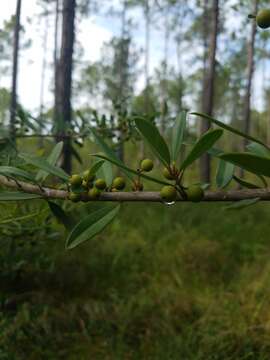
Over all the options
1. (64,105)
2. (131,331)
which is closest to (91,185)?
(131,331)

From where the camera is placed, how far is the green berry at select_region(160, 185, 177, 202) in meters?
0.34

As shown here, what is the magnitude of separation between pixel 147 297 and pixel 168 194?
6.29ft

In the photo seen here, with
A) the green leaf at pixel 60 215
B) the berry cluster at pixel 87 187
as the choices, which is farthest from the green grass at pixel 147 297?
the berry cluster at pixel 87 187

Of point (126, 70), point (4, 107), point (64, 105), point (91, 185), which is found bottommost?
point (91, 185)

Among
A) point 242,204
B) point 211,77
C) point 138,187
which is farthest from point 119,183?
point 211,77

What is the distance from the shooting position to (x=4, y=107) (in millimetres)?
1145

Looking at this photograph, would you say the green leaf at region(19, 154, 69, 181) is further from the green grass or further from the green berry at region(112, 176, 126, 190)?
the green grass

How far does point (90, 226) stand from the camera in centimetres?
39

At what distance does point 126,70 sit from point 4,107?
17.4 m

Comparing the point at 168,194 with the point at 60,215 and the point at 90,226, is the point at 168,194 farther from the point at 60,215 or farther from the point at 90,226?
the point at 60,215

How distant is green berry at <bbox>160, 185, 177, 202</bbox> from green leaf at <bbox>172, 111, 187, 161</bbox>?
0.06 metres

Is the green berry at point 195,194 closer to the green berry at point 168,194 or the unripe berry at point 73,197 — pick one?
Answer: the green berry at point 168,194

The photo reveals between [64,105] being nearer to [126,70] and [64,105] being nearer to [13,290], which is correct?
[13,290]

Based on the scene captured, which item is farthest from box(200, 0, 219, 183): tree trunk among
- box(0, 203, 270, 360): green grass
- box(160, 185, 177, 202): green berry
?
box(160, 185, 177, 202): green berry
